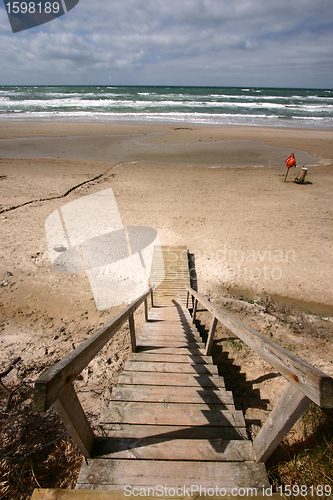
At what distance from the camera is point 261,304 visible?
591 cm

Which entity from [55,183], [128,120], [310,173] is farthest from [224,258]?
[128,120]

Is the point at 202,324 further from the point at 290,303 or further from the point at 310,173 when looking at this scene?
the point at 310,173

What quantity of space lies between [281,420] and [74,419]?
48.4 inches

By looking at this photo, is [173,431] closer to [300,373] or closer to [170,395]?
[170,395]

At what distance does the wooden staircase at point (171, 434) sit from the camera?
4.90 feet

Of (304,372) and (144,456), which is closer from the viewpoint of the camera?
(304,372)

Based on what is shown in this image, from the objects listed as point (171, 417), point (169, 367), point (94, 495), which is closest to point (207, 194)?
point (169, 367)

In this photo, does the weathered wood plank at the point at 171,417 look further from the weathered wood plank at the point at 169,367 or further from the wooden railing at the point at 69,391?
the weathered wood plank at the point at 169,367

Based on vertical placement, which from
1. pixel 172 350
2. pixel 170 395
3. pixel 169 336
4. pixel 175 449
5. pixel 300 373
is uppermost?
pixel 300 373

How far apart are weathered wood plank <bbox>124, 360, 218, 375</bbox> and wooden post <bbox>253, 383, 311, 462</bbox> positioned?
126 cm

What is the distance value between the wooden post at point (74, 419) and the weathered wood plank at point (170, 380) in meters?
0.94

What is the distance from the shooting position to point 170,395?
2320 millimetres

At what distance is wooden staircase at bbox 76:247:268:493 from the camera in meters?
1.49

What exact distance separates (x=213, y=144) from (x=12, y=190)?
15.7m
